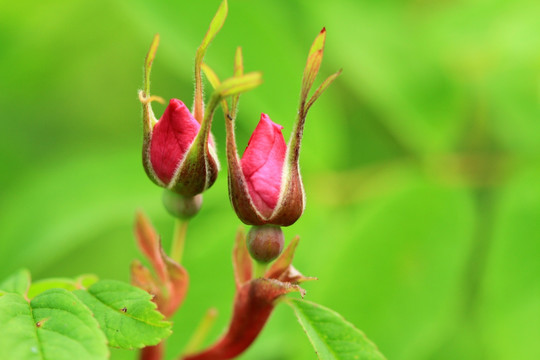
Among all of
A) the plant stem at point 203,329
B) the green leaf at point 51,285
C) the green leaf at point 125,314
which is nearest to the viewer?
the green leaf at point 125,314

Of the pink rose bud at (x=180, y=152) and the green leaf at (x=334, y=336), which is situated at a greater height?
the pink rose bud at (x=180, y=152)

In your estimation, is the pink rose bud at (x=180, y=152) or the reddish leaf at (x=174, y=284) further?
the reddish leaf at (x=174, y=284)

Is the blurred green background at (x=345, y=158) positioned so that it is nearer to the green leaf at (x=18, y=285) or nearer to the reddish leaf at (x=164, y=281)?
the reddish leaf at (x=164, y=281)

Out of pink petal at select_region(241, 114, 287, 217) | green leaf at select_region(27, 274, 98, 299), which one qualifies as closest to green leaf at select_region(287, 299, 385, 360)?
pink petal at select_region(241, 114, 287, 217)

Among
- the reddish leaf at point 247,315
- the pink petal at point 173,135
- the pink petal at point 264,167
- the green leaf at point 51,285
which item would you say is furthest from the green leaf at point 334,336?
the green leaf at point 51,285

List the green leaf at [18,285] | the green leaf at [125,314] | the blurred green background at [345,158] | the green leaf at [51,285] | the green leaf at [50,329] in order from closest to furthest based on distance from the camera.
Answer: the green leaf at [50,329]
the green leaf at [125,314]
the green leaf at [18,285]
the green leaf at [51,285]
the blurred green background at [345,158]

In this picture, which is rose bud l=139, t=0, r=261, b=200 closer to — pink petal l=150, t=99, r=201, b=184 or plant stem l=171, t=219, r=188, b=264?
pink petal l=150, t=99, r=201, b=184

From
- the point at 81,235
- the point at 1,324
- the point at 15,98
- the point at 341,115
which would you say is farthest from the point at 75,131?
the point at 1,324
